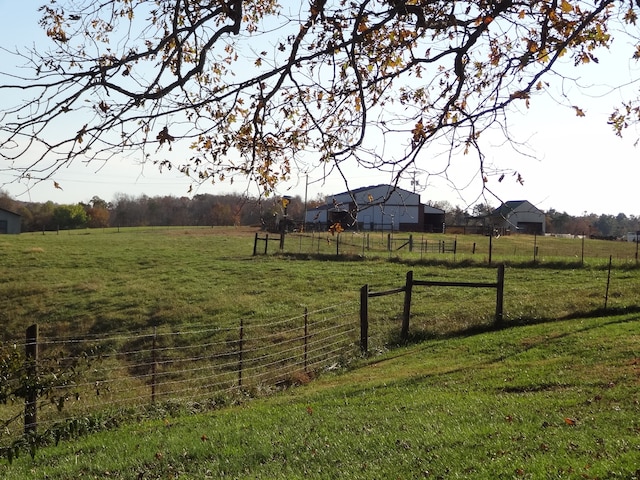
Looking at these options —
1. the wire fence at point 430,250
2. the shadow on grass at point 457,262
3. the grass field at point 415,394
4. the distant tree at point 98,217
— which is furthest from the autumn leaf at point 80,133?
the distant tree at point 98,217

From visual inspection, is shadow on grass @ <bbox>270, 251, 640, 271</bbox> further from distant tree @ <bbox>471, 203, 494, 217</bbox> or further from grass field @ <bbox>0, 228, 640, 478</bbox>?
distant tree @ <bbox>471, 203, 494, 217</bbox>

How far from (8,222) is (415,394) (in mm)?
72256

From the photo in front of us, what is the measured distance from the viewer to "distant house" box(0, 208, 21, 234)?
72188mm

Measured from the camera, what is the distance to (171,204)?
24.3 m

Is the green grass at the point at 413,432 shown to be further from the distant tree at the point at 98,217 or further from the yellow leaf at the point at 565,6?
the distant tree at the point at 98,217

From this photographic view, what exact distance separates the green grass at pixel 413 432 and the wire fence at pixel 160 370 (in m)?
1.00

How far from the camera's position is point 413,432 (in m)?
7.28

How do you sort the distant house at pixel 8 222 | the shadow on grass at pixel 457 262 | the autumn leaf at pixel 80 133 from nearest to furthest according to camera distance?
the autumn leaf at pixel 80 133, the shadow on grass at pixel 457 262, the distant house at pixel 8 222

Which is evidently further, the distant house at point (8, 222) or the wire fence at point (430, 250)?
the distant house at point (8, 222)

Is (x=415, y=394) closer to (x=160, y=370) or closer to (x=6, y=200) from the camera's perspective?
(x=6, y=200)

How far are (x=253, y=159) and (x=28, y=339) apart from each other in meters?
5.04

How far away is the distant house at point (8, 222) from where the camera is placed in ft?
237

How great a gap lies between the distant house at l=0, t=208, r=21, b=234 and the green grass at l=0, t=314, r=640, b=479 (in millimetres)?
69185

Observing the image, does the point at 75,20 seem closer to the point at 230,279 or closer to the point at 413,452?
the point at 413,452
